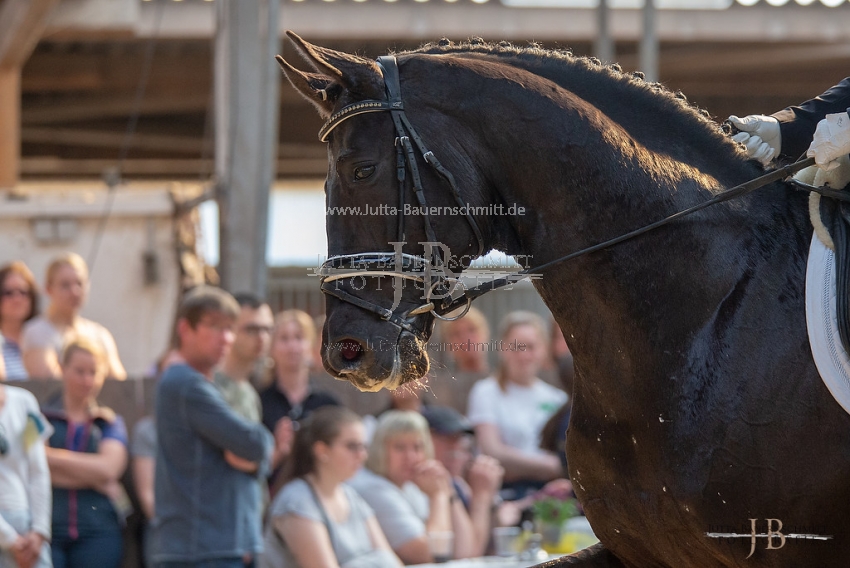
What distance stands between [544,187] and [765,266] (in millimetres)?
644

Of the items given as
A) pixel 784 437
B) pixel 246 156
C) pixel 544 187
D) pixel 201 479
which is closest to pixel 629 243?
pixel 544 187

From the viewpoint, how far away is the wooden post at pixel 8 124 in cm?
1141

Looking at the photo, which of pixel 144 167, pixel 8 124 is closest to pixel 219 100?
pixel 8 124

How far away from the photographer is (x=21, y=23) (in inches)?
387

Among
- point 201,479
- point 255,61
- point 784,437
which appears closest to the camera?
point 784,437

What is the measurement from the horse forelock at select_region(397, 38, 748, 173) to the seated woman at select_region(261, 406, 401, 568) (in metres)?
2.78

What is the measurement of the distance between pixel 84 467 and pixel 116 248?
155 inches

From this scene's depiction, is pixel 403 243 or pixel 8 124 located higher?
pixel 8 124

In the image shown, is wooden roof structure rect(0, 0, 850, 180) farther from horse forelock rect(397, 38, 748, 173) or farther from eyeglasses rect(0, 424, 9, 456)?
horse forelock rect(397, 38, 748, 173)

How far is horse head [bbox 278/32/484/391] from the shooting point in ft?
10.1

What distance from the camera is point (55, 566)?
19.0ft

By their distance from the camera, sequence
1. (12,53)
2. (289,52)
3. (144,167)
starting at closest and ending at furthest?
(12,53) < (289,52) < (144,167)

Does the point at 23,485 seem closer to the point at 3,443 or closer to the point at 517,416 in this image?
the point at 3,443

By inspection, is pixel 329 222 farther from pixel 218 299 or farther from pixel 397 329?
pixel 218 299
